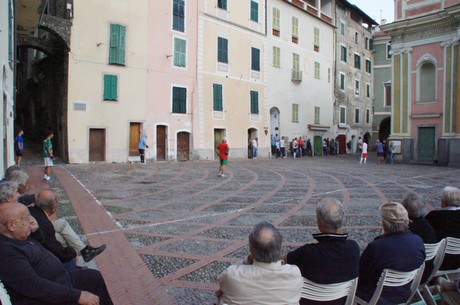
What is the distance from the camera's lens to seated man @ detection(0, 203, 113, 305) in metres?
2.54

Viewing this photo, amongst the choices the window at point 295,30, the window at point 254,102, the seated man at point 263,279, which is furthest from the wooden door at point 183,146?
the seated man at point 263,279

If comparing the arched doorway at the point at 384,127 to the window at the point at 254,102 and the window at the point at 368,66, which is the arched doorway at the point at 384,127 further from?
the window at the point at 254,102

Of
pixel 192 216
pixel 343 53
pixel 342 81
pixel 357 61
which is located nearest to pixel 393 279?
pixel 192 216

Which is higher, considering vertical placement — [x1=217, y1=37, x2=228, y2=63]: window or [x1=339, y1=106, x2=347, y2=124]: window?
[x1=217, y1=37, x2=228, y2=63]: window

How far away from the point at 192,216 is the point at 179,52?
55.0 feet

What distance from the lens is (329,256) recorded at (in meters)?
2.73

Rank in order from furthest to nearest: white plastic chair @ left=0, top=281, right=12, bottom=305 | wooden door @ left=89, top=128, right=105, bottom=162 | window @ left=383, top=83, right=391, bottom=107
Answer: window @ left=383, top=83, right=391, bottom=107 → wooden door @ left=89, top=128, right=105, bottom=162 → white plastic chair @ left=0, top=281, right=12, bottom=305

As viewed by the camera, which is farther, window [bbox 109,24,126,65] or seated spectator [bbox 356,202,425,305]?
window [bbox 109,24,126,65]

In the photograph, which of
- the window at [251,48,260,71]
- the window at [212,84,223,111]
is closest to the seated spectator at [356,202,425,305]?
the window at [212,84,223,111]

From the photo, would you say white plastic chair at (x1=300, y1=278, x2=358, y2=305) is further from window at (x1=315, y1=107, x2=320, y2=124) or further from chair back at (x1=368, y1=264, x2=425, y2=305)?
window at (x1=315, y1=107, x2=320, y2=124)

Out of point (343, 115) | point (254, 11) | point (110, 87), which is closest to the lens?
point (110, 87)

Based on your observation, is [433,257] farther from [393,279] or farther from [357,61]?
[357,61]

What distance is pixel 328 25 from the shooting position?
114 feet

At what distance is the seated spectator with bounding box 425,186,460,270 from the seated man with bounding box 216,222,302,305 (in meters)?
2.18
